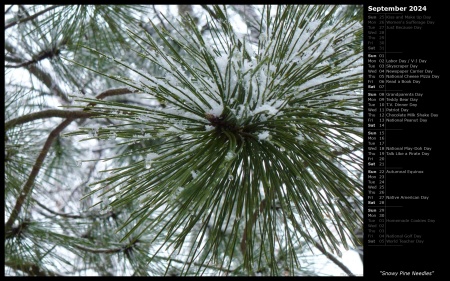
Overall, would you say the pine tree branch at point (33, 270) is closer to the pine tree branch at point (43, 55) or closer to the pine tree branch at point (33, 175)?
the pine tree branch at point (33, 175)

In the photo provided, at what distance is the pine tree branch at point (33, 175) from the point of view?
38.8 inches

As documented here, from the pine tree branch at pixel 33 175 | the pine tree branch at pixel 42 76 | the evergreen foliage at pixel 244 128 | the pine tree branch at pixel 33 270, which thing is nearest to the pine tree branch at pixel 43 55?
the pine tree branch at pixel 42 76

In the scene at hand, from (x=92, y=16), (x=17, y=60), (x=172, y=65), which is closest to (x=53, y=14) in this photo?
(x=92, y=16)

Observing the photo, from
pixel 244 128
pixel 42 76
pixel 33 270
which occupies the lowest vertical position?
pixel 33 270

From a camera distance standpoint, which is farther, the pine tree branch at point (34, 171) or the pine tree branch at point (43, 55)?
the pine tree branch at point (43, 55)

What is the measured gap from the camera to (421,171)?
24.0 inches

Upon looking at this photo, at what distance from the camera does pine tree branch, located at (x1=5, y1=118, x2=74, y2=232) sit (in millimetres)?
986

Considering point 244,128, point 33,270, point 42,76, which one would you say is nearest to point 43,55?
point 42,76

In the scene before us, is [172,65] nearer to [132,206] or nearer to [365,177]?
[365,177]

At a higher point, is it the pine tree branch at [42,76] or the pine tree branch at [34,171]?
the pine tree branch at [42,76]

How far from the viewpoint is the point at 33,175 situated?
0.99 meters
